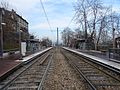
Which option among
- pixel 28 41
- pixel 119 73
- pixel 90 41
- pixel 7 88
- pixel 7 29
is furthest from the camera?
pixel 7 29

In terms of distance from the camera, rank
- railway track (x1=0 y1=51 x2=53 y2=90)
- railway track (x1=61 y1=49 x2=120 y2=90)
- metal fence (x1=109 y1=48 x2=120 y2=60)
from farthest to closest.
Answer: metal fence (x1=109 y1=48 x2=120 y2=60) → railway track (x1=0 y1=51 x2=53 y2=90) → railway track (x1=61 y1=49 x2=120 y2=90)

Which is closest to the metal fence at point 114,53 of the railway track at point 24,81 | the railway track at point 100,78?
the railway track at point 100,78

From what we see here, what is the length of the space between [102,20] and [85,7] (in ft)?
18.0

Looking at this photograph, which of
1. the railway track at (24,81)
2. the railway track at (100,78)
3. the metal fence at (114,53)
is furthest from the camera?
the metal fence at (114,53)

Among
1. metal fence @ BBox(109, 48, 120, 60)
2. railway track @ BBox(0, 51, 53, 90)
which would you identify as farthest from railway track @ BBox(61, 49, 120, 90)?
metal fence @ BBox(109, 48, 120, 60)

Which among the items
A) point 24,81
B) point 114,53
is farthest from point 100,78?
point 114,53

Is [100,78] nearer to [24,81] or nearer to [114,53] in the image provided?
[24,81]

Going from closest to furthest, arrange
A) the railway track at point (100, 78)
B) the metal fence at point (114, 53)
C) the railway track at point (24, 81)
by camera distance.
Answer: the railway track at point (100, 78) < the railway track at point (24, 81) < the metal fence at point (114, 53)

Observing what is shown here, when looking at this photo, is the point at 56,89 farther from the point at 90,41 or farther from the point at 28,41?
the point at 90,41

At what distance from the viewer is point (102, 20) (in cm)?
4250

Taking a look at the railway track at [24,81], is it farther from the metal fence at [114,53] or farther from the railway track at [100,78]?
the metal fence at [114,53]

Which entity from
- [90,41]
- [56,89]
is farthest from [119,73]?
[90,41]

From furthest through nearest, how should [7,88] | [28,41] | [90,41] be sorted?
[90,41] → [28,41] → [7,88]

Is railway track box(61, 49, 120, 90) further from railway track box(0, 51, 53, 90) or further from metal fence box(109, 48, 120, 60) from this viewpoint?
metal fence box(109, 48, 120, 60)
